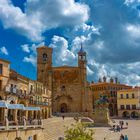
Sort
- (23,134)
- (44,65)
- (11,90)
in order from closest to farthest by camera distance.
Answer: (23,134) → (11,90) → (44,65)

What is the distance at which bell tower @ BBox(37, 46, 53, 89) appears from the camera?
84125mm

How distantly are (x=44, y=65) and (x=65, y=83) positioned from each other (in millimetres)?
7485

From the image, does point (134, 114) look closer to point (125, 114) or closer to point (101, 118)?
point (125, 114)

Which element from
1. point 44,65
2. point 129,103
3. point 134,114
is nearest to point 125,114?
point 134,114

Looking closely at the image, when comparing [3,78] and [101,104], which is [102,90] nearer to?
[101,104]

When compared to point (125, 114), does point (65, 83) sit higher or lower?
higher

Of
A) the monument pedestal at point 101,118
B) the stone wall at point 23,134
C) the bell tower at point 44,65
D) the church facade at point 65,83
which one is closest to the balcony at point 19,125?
the stone wall at point 23,134

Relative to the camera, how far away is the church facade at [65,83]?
83.9 meters

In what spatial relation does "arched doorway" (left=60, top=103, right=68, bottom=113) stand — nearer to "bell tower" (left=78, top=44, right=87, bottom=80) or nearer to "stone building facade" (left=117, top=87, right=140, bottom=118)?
"bell tower" (left=78, top=44, right=87, bottom=80)

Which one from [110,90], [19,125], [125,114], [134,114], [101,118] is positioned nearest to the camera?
[19,125]

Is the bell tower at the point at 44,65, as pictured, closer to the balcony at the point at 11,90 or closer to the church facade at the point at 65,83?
the church facade at the point at 65,83

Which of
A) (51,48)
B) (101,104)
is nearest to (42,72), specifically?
(51,48)

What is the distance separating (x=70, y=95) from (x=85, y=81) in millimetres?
5529

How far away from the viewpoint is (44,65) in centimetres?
8569
